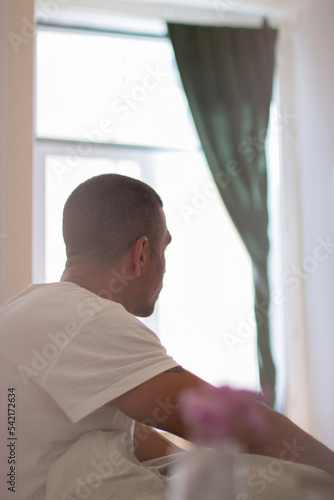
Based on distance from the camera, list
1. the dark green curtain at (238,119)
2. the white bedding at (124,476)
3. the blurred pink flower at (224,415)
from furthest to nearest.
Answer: the dark green curtain at (238,119)
the white bedding at (124,476)
the blurred pink flower at (224,415)

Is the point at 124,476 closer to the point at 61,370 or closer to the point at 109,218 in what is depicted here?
the point at 61,370

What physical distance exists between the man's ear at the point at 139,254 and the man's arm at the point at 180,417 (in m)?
0.40

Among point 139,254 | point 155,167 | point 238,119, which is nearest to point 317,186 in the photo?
point 238,119

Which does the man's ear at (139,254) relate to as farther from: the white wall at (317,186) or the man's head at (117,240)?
the white wall at (317,186)

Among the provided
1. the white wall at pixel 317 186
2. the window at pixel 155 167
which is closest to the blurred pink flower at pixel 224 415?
the window at pixel 155 167

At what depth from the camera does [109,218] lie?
1263mm

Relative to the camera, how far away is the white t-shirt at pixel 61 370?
0.91 metres

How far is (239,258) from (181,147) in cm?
77

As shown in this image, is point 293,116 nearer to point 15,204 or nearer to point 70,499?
point 15,204

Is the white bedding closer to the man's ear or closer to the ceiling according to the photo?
the man's ear

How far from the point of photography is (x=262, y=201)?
3.44m

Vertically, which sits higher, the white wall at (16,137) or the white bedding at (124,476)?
the white wall at (16,137)

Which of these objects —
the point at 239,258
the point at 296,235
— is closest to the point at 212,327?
the point at 239,258

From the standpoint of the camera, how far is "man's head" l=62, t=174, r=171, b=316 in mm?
1222
